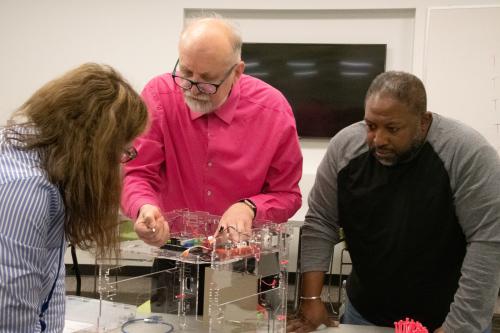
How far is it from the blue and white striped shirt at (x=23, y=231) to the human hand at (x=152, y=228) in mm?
402

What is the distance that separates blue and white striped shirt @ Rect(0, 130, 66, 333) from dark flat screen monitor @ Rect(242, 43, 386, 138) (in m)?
4.06

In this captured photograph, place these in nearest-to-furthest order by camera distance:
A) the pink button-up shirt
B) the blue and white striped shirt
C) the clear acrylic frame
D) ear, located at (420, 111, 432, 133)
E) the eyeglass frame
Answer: the blue and white striped shirt
the eyeglass frame
the clear acrylic frame
ear, located at (420, 111, 432, 133)
the pink button-up shirt

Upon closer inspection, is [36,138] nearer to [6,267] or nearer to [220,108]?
[6,267]

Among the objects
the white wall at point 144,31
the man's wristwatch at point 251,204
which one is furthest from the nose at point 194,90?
the white wall at point 144,31

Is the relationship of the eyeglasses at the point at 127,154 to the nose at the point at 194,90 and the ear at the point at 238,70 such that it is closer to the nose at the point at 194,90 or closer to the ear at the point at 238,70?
the nose at the point at 194,90

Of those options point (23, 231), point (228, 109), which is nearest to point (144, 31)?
point (228, 109)

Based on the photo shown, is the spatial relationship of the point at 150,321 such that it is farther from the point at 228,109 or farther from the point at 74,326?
the point at 228,109

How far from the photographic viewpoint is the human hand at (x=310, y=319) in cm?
152

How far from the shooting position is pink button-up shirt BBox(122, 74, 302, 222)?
5.33ft

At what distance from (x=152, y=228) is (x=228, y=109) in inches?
20.8

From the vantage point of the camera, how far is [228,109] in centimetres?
165

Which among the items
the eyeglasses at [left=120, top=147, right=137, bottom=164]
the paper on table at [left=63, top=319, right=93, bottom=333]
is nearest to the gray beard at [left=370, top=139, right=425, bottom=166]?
the eyeglasses at [left=120, top=147, right=137, bottom=164]

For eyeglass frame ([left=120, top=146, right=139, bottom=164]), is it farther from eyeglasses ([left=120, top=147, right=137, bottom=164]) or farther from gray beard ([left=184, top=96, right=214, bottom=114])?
gray beard ([left=184, top=96, right=214, bottom=114])

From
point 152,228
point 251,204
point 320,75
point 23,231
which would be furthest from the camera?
point 320,75
